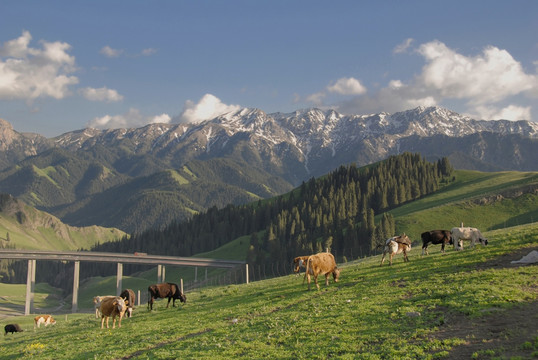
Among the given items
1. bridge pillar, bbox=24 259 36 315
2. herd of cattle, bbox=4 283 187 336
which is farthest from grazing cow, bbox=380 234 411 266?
bridge pillar, bbox=24 259 36 315

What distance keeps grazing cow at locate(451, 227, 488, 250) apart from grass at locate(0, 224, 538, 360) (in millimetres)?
3528

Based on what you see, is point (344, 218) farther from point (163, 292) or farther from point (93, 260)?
point (163, 292)

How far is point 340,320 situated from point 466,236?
2275 centimetres

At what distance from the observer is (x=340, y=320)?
2072cm

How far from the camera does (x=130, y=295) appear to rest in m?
36.5

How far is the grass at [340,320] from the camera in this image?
17.1 metres

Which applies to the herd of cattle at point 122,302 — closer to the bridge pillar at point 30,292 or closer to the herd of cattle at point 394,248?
the herd of cattle at point 394,248

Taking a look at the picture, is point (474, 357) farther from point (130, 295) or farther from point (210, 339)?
point (130, 295)

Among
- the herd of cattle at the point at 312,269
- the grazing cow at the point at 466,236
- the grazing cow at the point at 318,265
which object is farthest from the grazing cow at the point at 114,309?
the grazing cow at the point at 466,236

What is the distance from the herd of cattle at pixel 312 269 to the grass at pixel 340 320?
1.33 metres

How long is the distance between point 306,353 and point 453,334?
6187 millimetres

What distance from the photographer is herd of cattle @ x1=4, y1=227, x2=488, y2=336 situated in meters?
30.5

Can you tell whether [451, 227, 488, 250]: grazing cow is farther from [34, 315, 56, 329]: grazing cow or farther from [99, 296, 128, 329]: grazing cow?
[34, 315, 56, 329]: grazing cow

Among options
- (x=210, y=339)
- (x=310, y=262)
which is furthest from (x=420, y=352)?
(x=310, y=262)
